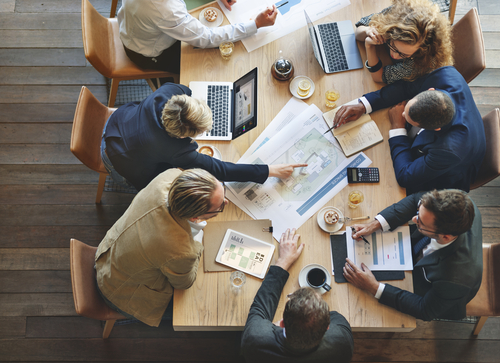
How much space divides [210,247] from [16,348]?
1702 mm

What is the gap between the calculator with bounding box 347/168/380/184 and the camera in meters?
1.90

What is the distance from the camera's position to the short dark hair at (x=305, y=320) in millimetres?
1476

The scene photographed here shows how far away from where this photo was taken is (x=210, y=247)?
5.91 feet

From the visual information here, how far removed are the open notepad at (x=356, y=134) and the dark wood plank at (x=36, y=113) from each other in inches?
82.7

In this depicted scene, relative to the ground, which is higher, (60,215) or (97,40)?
(97,40)

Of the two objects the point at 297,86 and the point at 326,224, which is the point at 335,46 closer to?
the point at 297,86

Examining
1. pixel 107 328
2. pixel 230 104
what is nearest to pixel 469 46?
pixel 230 104

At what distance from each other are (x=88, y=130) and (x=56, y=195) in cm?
95

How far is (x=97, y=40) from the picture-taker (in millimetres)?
2275

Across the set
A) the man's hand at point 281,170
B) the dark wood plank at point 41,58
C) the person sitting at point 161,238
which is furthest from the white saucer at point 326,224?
the dark wood plank at point 41,58

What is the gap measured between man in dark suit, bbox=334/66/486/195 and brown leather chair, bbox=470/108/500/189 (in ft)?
0.17

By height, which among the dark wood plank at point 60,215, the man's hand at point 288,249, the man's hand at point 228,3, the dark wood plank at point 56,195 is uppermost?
the man's hand at point 228,3

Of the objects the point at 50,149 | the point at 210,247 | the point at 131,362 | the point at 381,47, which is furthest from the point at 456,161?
the point at 50,149

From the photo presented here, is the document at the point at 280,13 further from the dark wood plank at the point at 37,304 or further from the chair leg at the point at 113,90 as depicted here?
the dark wood plank at the point at 37,304
